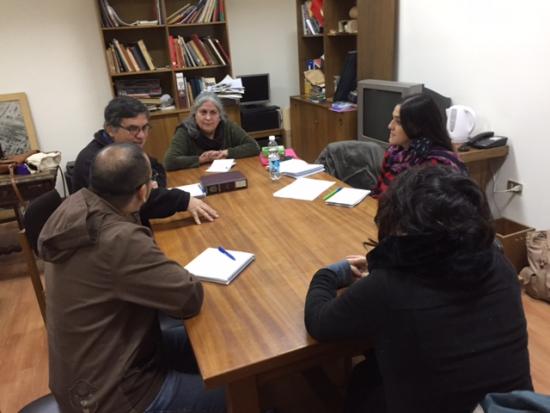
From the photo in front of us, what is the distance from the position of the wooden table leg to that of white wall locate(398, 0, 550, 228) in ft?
7.94

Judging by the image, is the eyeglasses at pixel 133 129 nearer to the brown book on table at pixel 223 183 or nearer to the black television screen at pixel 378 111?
the brown book on table at pixel 223 183

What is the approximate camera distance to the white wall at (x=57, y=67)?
402 centimetres

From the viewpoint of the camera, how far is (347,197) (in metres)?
2.06

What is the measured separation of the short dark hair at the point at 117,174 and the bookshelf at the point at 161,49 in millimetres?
3036

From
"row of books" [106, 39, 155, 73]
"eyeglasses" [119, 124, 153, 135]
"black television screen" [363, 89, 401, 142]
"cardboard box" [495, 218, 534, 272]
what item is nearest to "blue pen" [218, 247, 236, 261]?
"eyeglasses" [119, 124, 153, 135]

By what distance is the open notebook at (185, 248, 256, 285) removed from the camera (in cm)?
144

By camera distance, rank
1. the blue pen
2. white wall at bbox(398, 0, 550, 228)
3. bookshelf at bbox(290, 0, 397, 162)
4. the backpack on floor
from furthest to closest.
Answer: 1. bookshelf at bbox(290, 0, 397, 162)
2. white wall at bbox(398, 0, 550, 228)
3. the backpack on floor
4. the blue pen

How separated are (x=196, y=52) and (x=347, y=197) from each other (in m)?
2.96

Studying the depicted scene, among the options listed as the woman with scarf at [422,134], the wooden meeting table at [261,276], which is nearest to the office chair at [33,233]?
the wooden meeting table at [261,276]

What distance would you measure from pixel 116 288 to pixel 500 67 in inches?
108

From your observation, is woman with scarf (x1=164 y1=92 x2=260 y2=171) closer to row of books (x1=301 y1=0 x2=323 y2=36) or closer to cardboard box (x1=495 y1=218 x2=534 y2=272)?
cardboard box (x1=495 y1=218 x2=534 y2=272)

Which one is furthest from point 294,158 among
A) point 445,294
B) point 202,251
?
point 445,294

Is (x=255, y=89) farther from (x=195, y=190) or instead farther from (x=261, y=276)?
(x=261, y=276)

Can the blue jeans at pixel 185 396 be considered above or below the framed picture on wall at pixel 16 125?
below
